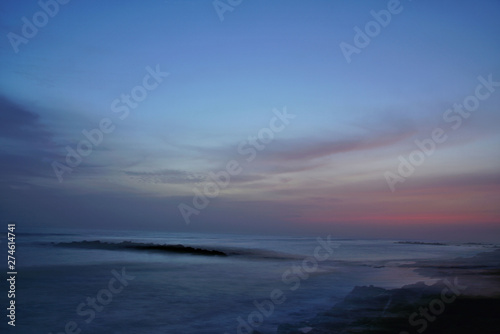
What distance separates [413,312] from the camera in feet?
38.4

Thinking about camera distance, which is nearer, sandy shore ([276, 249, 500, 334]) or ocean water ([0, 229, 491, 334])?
sandy shore ([276, 249, 500, 334])

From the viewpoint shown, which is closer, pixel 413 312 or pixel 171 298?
pixel 413 312

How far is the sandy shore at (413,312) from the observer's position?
32.8 feet

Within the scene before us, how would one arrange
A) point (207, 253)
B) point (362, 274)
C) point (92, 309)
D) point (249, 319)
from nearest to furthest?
point (249, 319)
point (92, 309)
point (362, 274)
point (207, 253)

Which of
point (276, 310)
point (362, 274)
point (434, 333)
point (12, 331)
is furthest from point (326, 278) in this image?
point (12, 331)

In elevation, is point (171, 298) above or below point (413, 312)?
above

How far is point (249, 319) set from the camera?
1181cm

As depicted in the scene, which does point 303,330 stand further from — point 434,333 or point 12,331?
point 12,331

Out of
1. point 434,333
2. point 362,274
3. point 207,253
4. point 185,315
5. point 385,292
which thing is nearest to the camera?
point 434,333

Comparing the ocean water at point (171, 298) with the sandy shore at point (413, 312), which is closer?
the sandy shore at point (413, 312)

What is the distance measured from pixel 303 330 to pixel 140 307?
659 cm

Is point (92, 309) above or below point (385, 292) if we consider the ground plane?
above

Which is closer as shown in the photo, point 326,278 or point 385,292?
point 385,292

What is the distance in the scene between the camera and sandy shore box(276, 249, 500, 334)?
9.98 metres
